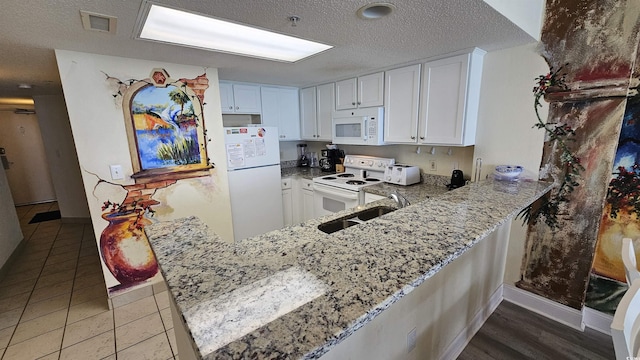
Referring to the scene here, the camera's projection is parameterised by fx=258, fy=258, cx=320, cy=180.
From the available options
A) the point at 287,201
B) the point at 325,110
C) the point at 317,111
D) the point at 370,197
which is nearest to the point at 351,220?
the point at 370,197

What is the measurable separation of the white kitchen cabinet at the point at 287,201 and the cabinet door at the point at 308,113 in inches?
29.7

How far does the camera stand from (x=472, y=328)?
6.40 ft

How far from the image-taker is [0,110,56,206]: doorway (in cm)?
499

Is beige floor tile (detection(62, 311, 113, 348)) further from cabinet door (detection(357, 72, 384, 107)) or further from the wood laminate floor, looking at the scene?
cabinet door (detection(357, 72, 384, 107))

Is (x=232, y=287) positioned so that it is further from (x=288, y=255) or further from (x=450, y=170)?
(x=450, y=170)

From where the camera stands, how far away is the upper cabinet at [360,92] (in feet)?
9.11

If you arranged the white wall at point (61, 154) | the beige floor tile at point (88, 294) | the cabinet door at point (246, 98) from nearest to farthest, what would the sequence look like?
1. the beige floor tile at point (88, 294)
2. the cabinet door at point (246, 98)
3. the white wall at point (61, 154)

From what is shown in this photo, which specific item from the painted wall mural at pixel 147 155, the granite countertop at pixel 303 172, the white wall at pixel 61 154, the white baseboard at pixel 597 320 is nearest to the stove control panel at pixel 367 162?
the granite countertop at pixel 303 172

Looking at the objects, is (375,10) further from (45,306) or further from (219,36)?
(45,306)

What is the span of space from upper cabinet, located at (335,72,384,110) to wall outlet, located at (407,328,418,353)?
2165 millimetres

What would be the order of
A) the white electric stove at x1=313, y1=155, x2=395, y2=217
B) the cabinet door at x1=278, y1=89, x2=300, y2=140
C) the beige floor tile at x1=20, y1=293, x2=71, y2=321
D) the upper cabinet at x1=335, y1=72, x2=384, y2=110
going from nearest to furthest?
the beige floor tile at x1=20, y1=293, x2=71, y2=321
the upper cabinet at x1=335, y1=72, x2=384, y2=110
the white electric stove at x1=313, y1=155, x2=395, y2=217
the cabinet door at x1=278, y1=89, x2=300, y2=140

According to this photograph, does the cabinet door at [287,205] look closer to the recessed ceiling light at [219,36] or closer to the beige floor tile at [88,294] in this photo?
the recessed ceiling light at [219,36]

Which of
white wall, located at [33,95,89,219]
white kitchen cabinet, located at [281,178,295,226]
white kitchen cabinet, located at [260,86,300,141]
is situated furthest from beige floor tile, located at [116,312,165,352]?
white wall, located at [33,95,89,219]

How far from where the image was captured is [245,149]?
2.92 metres
